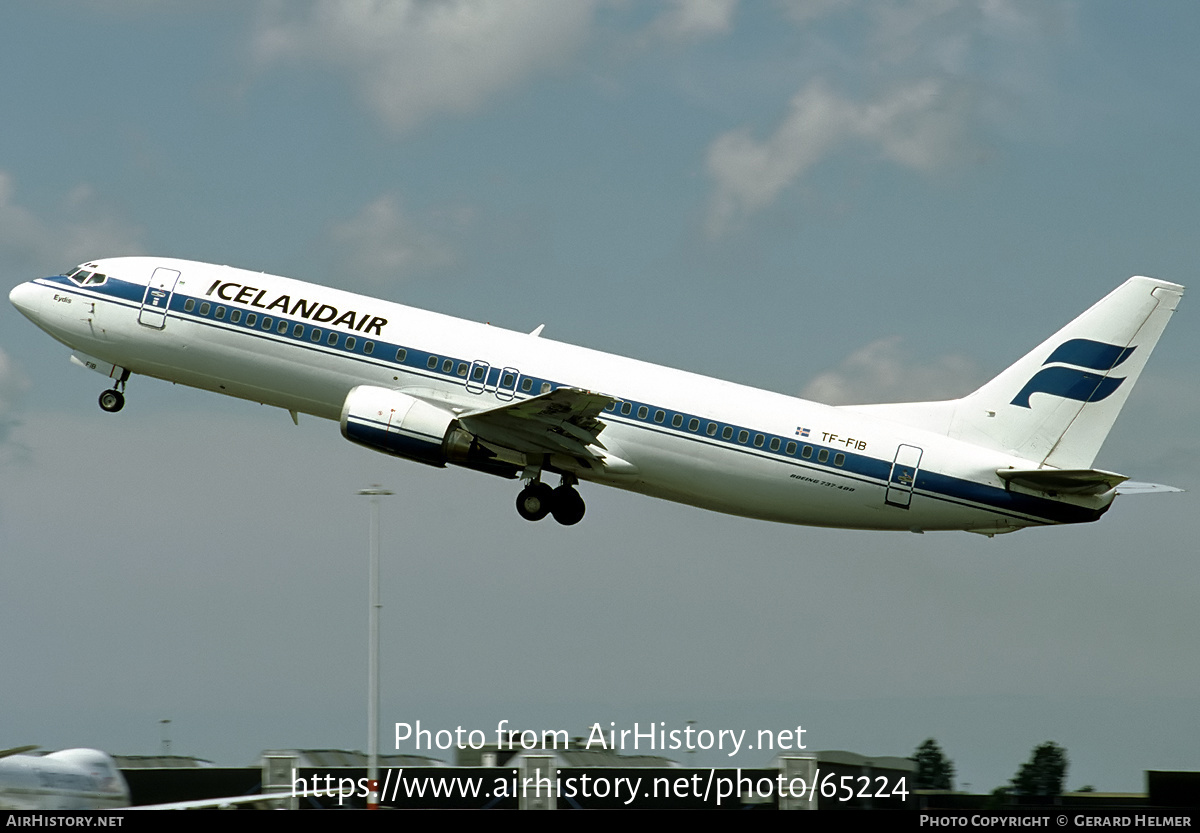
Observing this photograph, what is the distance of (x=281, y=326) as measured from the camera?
38.8 m

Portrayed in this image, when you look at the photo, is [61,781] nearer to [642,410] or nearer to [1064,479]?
[642,410]

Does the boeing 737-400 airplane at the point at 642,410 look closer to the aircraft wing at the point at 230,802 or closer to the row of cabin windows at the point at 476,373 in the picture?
the row of cabin windows at the point at 476,373

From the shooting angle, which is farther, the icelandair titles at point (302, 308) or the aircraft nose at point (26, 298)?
the aircraft nose at point (26, 298)

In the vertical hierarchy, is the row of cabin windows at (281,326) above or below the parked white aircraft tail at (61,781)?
above

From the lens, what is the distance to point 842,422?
37781 millimetres

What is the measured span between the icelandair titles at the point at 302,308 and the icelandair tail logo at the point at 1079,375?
17740mm

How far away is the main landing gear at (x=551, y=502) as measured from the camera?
131ft

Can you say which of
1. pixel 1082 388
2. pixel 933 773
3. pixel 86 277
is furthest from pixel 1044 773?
pixel 86 277

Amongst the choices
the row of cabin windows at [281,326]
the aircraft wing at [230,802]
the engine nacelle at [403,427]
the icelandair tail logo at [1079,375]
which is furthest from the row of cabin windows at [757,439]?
the aircraft wing at [230,802]

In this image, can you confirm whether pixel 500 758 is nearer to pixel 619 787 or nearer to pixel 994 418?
pixel 619 787

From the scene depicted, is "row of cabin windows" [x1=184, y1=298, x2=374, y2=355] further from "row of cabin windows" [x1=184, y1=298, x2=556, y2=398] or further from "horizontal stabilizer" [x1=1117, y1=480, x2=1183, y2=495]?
"horizontal stabilizer" [x1=1117, y1=480, x2=1183, y2=495]

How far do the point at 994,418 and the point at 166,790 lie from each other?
28.7 m

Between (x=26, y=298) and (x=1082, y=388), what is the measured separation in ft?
99.3

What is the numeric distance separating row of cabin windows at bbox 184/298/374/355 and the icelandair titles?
286 millimetres
